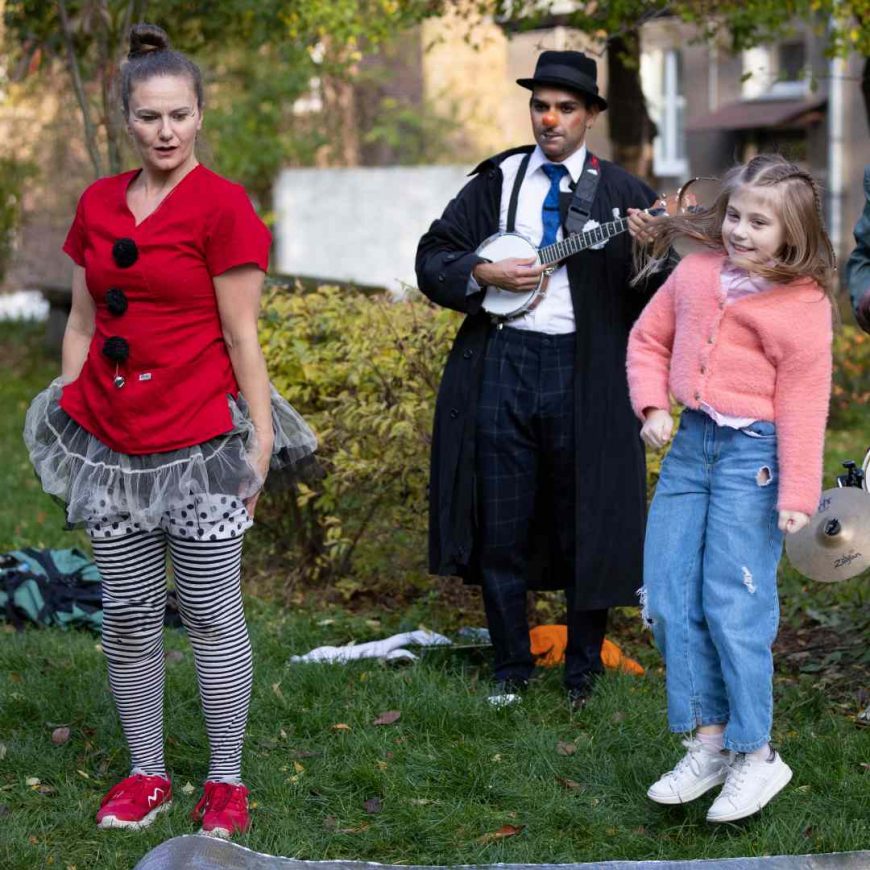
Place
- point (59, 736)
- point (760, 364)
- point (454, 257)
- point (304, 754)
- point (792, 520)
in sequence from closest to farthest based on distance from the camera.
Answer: point (792, 520) < point (760, 364) < point (304, 754) < point (59, 736) < point (454, 257)

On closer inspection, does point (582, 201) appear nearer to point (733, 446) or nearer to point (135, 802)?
point (733, 446)

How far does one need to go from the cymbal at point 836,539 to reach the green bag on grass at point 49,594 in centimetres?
294

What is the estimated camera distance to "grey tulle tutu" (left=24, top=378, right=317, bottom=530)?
3.62 m

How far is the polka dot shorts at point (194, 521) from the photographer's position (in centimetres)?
365

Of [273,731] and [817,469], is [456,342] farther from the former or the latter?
[817,469]

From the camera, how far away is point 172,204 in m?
3.60

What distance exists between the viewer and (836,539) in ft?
13.0

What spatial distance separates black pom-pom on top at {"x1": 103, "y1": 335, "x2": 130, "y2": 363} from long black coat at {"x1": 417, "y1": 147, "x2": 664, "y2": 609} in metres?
1.49

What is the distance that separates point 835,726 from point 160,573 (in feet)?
7.22

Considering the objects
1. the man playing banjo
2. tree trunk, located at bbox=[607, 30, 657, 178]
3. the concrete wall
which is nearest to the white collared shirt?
the man playing banjo

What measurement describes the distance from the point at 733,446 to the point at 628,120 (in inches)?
361

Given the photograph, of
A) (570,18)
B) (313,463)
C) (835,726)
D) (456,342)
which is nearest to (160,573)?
(313,463)

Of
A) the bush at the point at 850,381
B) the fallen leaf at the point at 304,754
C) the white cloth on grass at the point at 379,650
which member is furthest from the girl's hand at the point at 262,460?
the bush at the point at 850,381

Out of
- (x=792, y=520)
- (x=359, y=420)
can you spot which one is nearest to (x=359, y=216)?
(x=359, y=420)
